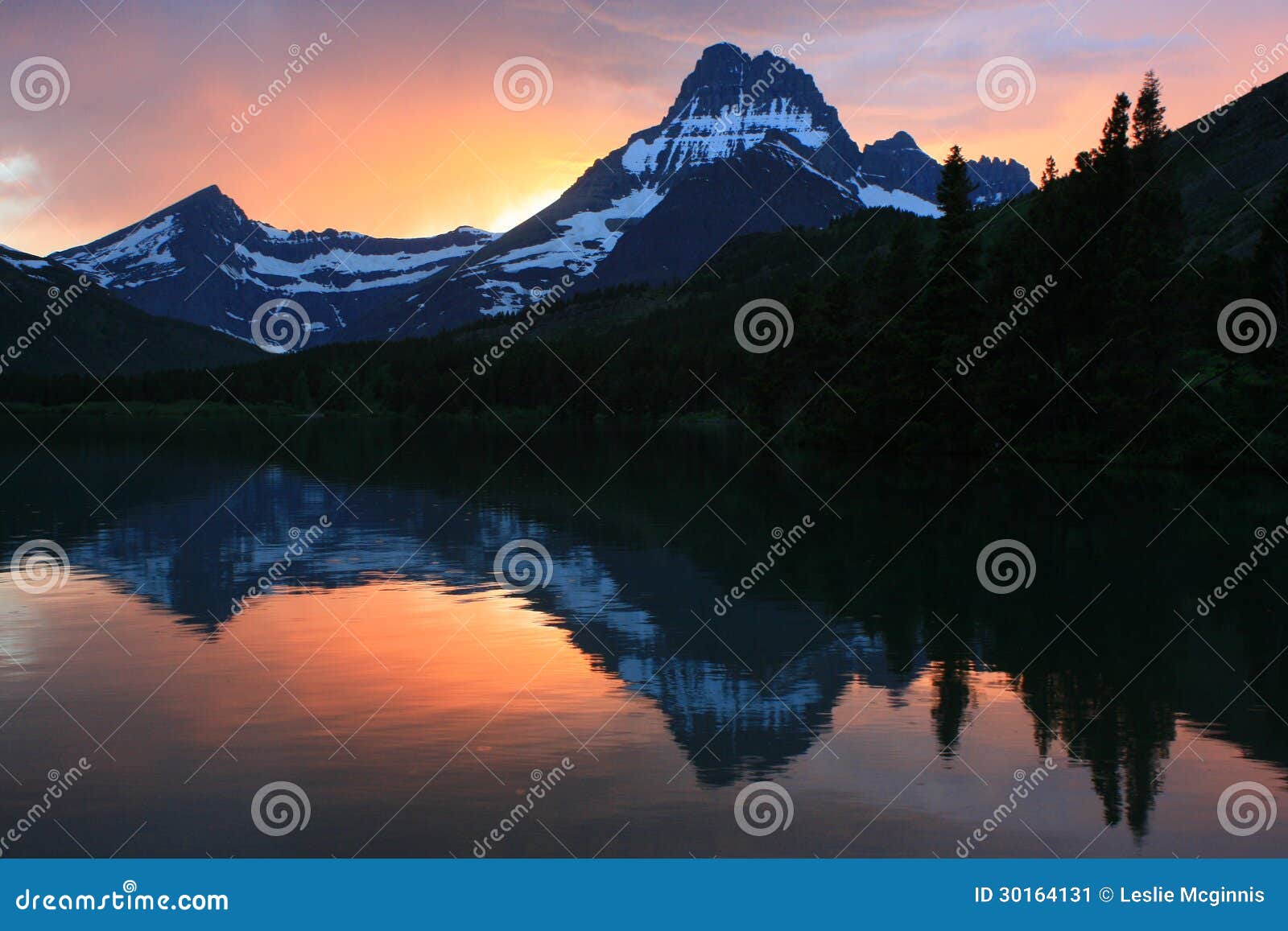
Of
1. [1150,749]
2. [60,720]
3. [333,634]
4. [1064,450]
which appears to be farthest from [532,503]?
[1064,450]

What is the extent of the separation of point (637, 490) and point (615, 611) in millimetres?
24197

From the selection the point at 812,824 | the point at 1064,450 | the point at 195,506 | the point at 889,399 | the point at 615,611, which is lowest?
the point at 812,824

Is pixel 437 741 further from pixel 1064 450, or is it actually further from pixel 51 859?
pixel 1064 450

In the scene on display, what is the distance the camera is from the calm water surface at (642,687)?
10.6 meters

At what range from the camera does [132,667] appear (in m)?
16.2

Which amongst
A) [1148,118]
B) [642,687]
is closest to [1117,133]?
[1148,118]
